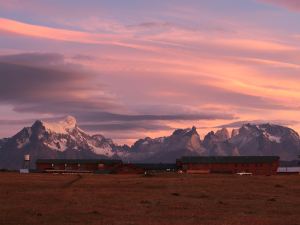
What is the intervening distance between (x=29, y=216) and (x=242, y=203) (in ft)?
64.1

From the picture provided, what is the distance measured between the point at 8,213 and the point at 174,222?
11.8 metres

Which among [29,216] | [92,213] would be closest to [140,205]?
[92,213]

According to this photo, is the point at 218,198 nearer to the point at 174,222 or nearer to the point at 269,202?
the point at 269,202

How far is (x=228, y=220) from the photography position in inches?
1566

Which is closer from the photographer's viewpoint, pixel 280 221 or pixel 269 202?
pixel 280 221

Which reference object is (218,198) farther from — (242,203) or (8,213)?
(8,213)

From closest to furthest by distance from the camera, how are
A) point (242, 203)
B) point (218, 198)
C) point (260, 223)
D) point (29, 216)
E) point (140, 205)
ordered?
point (260, 223) → point (29, 216) → point (140, 205) → point (242, 203) → point (218, 198)

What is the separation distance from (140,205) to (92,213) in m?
7.58

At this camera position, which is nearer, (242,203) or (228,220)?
(228,220)

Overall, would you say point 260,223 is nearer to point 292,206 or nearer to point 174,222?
point 174,222

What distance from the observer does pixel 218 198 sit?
197 feet

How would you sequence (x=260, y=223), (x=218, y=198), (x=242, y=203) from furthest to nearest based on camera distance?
(x=218, y=198), (x=242, y=203), (x=260, y=223)

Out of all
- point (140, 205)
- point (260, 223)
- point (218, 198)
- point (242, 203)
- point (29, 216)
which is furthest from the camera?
point (218, 198)

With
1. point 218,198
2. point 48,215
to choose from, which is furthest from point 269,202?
point 48,215
